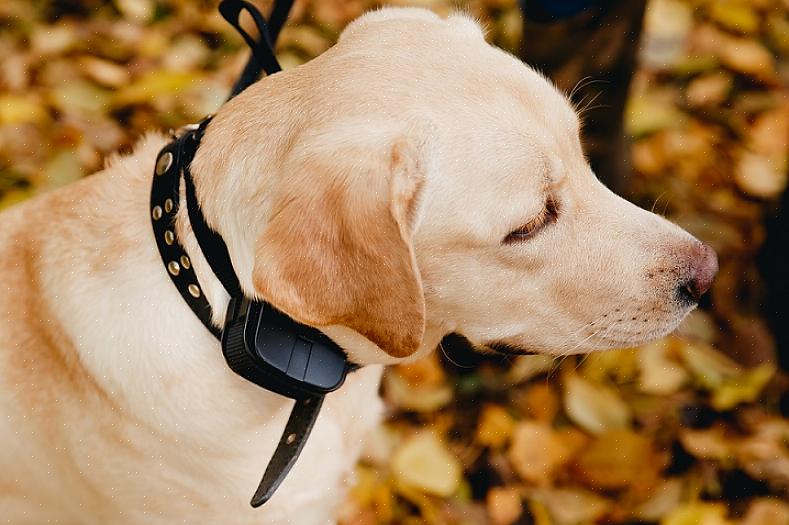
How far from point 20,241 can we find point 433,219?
4.11 feet

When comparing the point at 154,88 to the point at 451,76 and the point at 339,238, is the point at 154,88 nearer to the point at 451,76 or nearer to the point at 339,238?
the point at 451,76

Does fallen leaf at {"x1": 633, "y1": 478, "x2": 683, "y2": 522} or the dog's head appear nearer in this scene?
the dog's head

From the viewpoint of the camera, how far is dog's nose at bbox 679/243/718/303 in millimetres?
2150

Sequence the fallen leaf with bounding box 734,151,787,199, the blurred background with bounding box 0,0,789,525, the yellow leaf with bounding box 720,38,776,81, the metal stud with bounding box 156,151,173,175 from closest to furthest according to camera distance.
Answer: the metal stud with bounding box 156,151,173,175
the blurred background with bounding box 0,0,789,525
the fallen leaf with bounding box 734,151,787,199
the yellow leaf with bounding box 720,38,776,81

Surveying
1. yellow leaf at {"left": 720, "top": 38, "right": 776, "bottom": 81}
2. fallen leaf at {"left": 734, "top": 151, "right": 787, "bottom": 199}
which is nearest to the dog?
fallen leaf at {"left": 734, "top": 151, "right": 787, "bottom": 199}

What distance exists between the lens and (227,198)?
6.08 feet

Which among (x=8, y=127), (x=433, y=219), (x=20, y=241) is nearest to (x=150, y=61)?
(x=8, y=127)

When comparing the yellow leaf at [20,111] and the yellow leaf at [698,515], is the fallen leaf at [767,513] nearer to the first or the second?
the yellow leaf at [698,515]

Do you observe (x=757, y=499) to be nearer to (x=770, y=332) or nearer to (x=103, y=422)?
(x=770, y=332)

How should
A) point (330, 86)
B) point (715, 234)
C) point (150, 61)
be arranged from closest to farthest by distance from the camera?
1. point (330, 86)
2. point (715, 234)
3. point (150, 61)

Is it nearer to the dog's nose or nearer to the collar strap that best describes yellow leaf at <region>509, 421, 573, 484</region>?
the dog's nose

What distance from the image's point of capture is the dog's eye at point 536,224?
1.92m

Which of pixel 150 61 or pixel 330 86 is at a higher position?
pixel 330 86

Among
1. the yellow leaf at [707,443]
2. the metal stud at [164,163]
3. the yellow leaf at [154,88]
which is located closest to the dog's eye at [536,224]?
the metal stud at [164,163]
